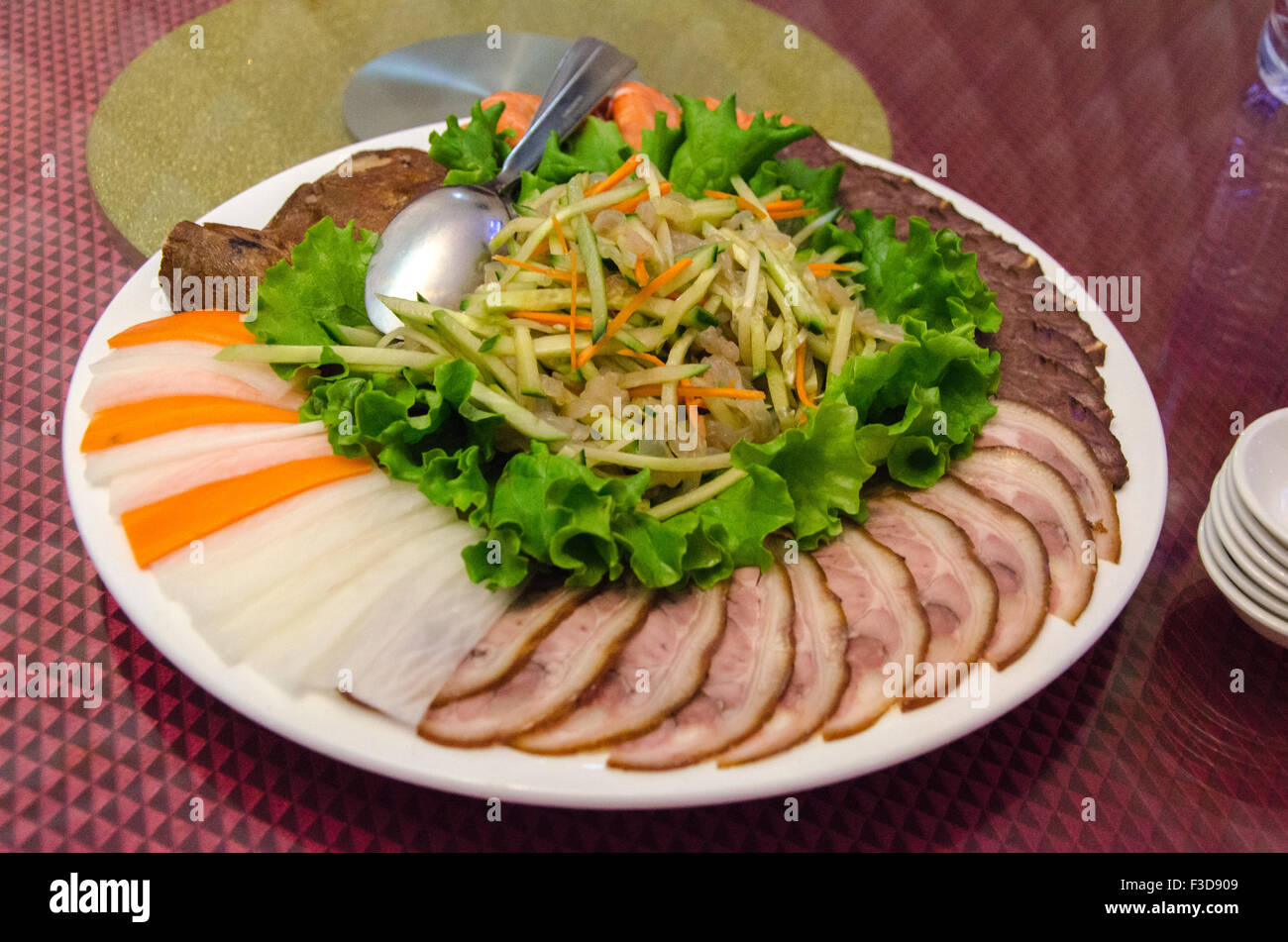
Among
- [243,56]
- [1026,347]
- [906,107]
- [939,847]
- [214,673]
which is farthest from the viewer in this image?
[906,107]

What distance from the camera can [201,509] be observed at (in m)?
2.16

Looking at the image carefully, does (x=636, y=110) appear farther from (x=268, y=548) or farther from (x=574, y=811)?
(x=574, y=811)

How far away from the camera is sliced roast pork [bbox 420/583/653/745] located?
6.28ft

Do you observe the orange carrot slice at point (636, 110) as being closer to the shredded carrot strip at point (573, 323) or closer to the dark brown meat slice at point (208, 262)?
the shredded carrot strip at point (573, 323)

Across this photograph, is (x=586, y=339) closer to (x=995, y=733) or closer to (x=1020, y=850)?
(x=995, y=733)

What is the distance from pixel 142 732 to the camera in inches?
89.1

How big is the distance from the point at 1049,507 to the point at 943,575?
428mm

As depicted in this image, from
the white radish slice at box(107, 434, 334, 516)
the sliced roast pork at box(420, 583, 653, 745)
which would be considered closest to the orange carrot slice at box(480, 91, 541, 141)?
the white radish slice at box(107, 434, 334, 516)

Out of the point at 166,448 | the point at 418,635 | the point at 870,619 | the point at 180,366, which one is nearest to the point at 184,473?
the point at 166,448

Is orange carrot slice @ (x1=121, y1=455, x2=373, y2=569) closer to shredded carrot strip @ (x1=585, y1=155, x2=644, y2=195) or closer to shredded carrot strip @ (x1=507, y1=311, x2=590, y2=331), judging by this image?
shredded carrot strip @ (x1=507, y1=311, x2=590, y2=331)

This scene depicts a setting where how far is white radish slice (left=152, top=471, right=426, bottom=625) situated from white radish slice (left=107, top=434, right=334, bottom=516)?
161mm

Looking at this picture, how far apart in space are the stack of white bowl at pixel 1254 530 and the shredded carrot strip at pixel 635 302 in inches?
65.9

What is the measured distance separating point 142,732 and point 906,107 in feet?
14.5

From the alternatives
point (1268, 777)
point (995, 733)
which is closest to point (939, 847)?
point (995, 733)
